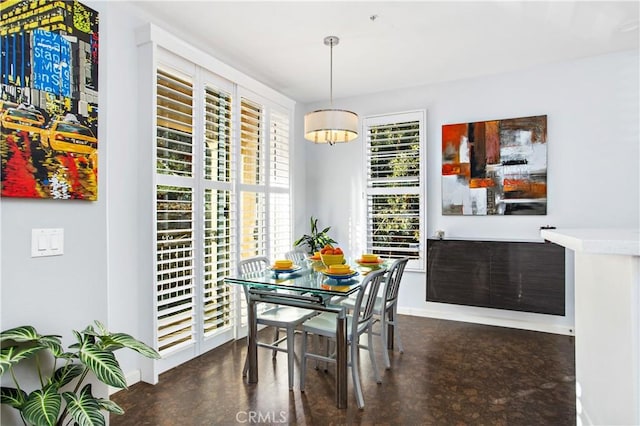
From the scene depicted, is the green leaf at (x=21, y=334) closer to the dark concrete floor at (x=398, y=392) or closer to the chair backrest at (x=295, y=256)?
the dark concrete floor at (x=398, y=392)

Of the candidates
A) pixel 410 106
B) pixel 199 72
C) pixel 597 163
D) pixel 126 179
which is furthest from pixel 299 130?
pixel 597 163

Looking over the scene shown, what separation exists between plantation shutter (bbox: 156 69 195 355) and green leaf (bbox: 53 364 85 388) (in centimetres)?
128

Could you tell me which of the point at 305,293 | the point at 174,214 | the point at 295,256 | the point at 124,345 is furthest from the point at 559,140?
the point at 124,345

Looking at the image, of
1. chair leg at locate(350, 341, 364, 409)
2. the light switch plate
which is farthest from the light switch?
chair leg at locate(350, 341, 364, 409)

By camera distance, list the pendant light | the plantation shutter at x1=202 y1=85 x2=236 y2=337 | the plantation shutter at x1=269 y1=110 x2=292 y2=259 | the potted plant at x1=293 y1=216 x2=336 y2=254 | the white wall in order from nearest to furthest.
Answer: the pendant light < the plantation shutter at x1=202 y1=85 x2=236 y2=337 < the white wall < the plantation shutter at x1=269 y1=110 x2=292 y2=259 < the potted plant at x1=293 y1=216 x2=336 y2=254

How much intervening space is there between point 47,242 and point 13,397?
2.03ft

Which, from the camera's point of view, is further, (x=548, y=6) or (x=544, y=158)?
(x=544, y=158)

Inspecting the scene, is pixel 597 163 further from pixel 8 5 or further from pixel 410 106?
pixel 8 5

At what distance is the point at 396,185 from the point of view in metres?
4.74

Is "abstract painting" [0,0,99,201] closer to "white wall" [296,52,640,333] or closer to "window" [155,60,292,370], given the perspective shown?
"window" [155,60,292,370]

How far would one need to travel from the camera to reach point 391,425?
2254 mm

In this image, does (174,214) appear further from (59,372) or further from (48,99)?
(59,372)

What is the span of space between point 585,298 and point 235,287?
2.99m

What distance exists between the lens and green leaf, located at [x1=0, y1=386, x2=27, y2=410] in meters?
1.42
